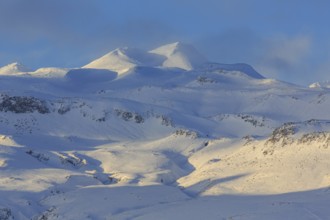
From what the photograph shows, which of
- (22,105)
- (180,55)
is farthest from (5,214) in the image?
(180,55)

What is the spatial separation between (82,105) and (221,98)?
31900 mm

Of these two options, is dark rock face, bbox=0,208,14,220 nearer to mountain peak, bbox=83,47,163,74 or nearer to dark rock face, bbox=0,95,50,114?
dark rock face, bbox=0,95,50,114

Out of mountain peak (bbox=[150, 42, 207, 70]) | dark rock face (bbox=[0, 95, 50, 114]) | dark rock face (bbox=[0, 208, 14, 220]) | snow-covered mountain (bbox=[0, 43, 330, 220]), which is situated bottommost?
dark rock face (bbox=[0, 208, 14, 220])

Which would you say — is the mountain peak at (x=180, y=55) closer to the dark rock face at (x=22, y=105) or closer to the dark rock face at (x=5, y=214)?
the dark rock face at (x=22, y=105)

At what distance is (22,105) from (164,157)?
21.7 meters

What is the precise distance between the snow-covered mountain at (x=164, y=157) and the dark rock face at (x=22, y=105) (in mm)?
110

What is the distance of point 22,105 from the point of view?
69.7m

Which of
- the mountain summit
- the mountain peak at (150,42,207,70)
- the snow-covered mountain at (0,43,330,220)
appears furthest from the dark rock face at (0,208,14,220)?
the mountain peak at (150,42,207,70)

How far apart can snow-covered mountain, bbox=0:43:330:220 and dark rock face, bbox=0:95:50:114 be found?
11cm

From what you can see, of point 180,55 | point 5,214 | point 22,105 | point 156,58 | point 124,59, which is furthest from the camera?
point 180,55

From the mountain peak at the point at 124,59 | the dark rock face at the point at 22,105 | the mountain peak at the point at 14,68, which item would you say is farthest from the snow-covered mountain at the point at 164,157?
the mountain peak at the point at 14,68

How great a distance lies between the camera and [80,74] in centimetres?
12688

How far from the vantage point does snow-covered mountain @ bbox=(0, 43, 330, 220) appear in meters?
35.3

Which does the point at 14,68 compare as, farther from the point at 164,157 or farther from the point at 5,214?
the point at 5,214
